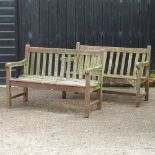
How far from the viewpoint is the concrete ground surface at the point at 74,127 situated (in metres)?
6.06

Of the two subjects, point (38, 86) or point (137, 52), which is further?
point (137, 52)

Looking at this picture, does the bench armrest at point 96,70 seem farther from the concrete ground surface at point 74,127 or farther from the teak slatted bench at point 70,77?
the concrete ground surface at point 74,127

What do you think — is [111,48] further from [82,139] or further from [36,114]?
[82,139]

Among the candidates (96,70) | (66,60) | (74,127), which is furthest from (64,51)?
(74,127)

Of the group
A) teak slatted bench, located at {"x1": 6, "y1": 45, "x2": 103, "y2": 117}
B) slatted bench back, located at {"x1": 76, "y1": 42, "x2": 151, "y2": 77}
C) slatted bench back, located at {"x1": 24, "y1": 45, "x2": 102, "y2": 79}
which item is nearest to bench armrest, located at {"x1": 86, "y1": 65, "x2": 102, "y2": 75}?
teak slatted bench, located at {"x1": 6, "y1": 45, "x2": 103, "y2": 117}

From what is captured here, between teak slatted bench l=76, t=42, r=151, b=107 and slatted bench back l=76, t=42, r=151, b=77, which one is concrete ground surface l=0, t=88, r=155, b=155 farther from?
slatted bench back l=76, t=42, r=151, b=77

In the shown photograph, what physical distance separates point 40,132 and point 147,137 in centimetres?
142

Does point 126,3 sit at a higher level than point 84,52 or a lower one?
higher

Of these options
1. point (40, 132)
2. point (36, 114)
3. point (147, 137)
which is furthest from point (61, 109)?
point (147, 137)

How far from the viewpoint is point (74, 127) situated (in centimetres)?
707

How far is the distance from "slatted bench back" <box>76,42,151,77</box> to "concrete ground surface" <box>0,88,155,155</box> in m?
0.54

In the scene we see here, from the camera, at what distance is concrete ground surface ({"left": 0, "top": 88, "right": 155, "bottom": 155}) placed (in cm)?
606

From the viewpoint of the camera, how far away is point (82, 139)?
6449mm

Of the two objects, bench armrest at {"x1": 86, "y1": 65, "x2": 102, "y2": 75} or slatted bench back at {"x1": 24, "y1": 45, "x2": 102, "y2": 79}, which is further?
slatted bench back at {"x1": 24, "y1": 45, "x2": 102, "y2": 79}
